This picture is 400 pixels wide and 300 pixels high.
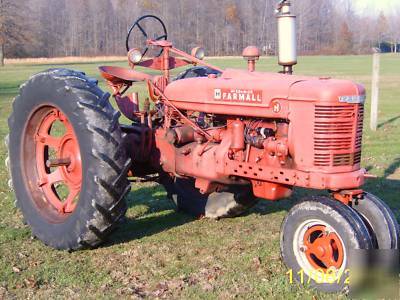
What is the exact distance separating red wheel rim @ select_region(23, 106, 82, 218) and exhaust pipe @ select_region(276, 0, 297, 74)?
1861 millimetres

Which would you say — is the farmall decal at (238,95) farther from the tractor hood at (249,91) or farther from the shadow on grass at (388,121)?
the shadow on grass at (388,121)

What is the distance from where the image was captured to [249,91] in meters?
4.24

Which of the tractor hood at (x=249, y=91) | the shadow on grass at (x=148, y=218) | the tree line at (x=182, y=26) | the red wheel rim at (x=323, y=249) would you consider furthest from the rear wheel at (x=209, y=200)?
the tree line at (x=182, y=26)

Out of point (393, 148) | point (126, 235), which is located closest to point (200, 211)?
point (126, 235)

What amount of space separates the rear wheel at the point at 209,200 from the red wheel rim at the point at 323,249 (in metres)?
1.36

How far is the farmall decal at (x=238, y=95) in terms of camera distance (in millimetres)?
4188

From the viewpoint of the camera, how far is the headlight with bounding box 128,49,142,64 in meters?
5.20

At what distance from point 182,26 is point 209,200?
248 feet

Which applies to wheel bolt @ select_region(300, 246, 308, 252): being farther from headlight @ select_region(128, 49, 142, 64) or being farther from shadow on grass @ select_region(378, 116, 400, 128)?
shadow on grass @ select_region(378, 116, 400, 128)

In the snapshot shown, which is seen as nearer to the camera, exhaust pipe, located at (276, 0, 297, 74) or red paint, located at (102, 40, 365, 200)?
red paint, located at (102, 40, 365, 200)

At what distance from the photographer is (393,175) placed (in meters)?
7.72

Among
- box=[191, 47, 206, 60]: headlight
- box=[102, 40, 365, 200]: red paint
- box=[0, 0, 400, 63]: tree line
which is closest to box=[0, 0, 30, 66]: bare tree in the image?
box=[0, 0, 400, 63]: tree line

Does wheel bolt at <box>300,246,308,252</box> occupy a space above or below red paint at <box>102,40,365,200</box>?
below

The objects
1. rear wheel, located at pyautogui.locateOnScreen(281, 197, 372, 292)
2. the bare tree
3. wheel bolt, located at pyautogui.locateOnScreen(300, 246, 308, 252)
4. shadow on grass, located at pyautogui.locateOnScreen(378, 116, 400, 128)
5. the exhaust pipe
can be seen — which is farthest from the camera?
the bare tree
